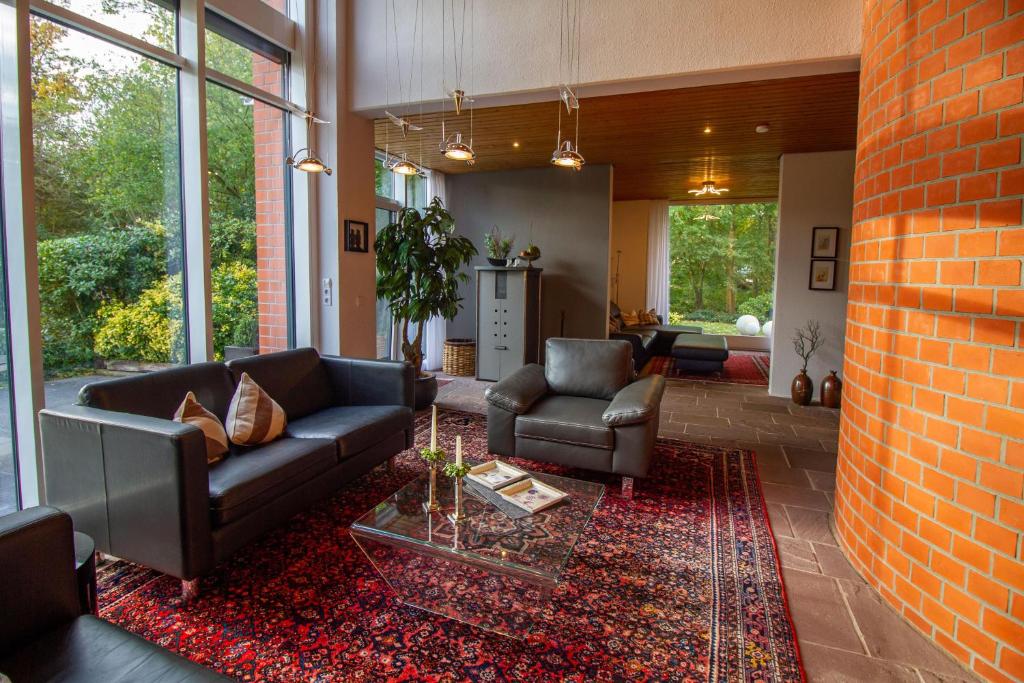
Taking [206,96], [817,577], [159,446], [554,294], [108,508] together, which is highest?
[206,96]

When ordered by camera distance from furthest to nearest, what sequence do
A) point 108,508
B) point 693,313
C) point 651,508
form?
point 693,313, point 651,508, point 108,508

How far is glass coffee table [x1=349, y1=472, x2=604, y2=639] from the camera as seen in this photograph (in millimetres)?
1818

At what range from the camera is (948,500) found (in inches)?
72.6

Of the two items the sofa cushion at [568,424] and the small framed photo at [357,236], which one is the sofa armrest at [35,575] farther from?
the small framed photo at [357,236]

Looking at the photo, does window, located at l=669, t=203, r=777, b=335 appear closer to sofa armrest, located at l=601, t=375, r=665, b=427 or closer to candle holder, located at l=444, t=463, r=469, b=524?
sofa armrest, located at l=601, t=375, r=665, b=427

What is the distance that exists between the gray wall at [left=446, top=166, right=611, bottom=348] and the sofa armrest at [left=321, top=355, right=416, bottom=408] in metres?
3.97

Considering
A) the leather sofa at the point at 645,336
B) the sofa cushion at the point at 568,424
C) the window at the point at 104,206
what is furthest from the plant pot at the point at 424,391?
the leather sofa at the point at 645,336

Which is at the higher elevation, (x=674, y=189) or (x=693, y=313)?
(x=674, y=189)

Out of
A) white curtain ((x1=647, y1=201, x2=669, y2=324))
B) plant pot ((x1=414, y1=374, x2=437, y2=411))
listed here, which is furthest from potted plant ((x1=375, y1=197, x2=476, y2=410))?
white curtain ((x1=647, y1=201, x2=669, y2=324))

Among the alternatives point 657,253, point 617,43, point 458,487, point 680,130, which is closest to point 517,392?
point 458,487

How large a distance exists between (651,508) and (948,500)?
1418 millimetres

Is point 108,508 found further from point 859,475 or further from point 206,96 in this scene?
point 859,475

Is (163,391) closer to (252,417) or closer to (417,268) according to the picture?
(252,417)

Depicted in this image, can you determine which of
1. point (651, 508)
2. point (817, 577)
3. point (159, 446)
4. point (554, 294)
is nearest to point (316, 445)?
point (159, 446)
